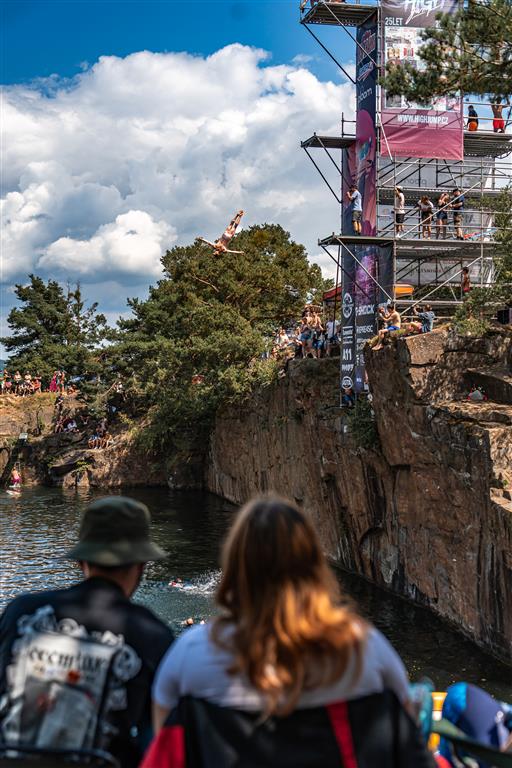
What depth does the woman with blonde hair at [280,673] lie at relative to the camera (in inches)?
93.7

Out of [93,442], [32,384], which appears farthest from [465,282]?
[32,384]

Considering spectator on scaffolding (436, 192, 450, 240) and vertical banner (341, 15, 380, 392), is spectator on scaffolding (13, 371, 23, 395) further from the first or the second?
spectator on scaffolding (436, 192, 450, 240)

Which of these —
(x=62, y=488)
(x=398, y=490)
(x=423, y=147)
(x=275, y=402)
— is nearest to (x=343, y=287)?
(x=423, y=147)

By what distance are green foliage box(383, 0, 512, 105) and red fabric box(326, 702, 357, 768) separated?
13552mm

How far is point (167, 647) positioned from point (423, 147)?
23565 mm

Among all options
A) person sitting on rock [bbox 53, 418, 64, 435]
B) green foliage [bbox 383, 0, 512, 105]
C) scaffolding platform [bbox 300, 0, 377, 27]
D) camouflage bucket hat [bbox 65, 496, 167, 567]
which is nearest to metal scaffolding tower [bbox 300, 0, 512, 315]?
scaffolding platform [bbox 300, 0, 377, 27]

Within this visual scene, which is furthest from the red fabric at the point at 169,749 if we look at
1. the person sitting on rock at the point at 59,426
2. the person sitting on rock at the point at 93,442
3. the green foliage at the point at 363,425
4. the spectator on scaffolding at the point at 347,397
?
the person sitting on rock at the point at 59,426

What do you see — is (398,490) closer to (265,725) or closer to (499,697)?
(499,697)

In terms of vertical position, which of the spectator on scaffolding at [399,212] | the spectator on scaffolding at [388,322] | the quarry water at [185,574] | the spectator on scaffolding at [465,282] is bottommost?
the quarry water at [185,574]

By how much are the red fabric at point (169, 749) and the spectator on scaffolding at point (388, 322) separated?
1863cm

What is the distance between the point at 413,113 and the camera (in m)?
24.4

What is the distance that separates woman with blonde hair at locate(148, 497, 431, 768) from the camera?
2379 millimetres

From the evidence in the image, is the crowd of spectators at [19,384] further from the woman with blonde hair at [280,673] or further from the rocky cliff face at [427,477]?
the woman with blonde hair at [280,673]

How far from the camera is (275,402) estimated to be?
32.2m
